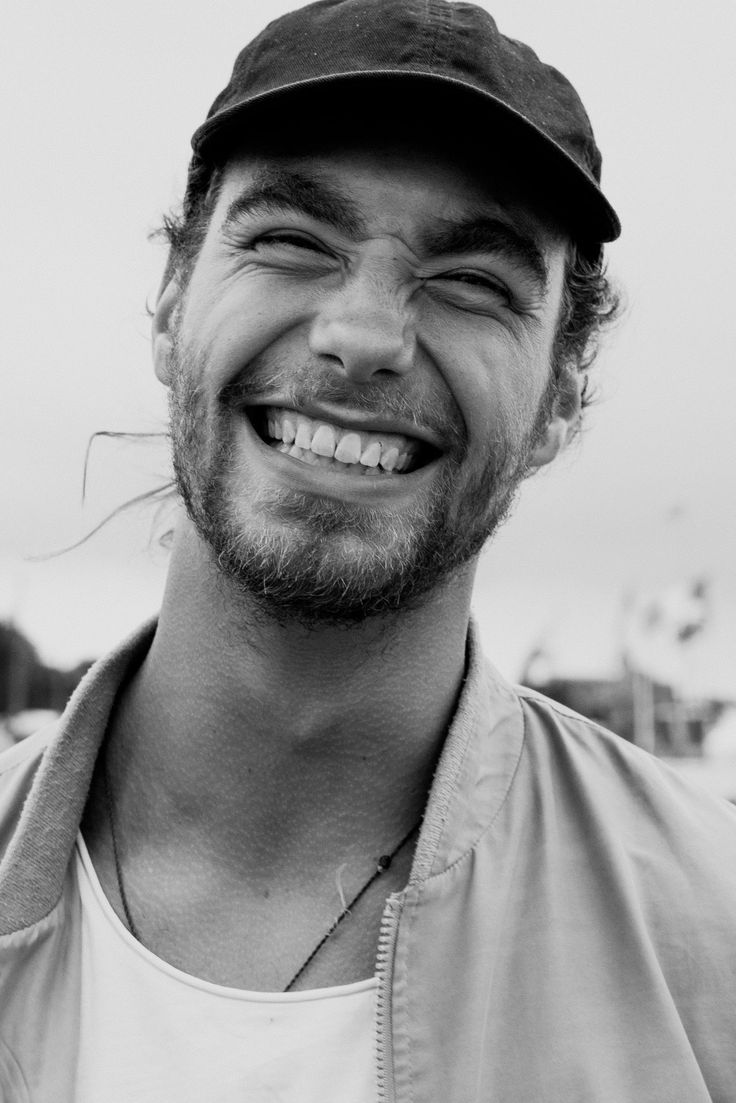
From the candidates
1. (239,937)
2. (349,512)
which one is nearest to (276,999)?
(239,937)

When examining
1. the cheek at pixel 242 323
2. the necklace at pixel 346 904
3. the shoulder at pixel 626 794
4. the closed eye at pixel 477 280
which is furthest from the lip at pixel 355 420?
the necklace at pixel 346 904

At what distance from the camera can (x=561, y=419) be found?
331 cm

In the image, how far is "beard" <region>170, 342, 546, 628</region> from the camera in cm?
251

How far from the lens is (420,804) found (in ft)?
9.04

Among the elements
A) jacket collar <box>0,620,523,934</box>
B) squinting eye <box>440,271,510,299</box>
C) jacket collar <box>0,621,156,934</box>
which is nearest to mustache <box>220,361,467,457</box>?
squinting eye <box>440,271,510,299</box>

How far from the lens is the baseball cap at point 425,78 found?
2.56 metres

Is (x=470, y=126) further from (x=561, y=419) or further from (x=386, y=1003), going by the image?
(x=386, y=1003)

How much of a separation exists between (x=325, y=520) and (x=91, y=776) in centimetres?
80

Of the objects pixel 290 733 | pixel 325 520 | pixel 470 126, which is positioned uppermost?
pixel 470 126

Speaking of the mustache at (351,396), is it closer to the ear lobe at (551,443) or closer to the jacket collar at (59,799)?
the ear lobe at (551,443)

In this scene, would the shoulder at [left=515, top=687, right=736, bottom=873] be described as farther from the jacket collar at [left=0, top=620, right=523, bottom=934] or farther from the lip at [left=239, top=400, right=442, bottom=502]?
the lip at [left=239, top=400, right=442, bottom=502]

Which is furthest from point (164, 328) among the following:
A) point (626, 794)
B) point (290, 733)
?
point (626, 794)

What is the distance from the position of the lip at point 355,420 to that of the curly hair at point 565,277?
58cm

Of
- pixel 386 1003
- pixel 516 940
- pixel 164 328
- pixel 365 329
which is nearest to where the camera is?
pixel 386 1003
